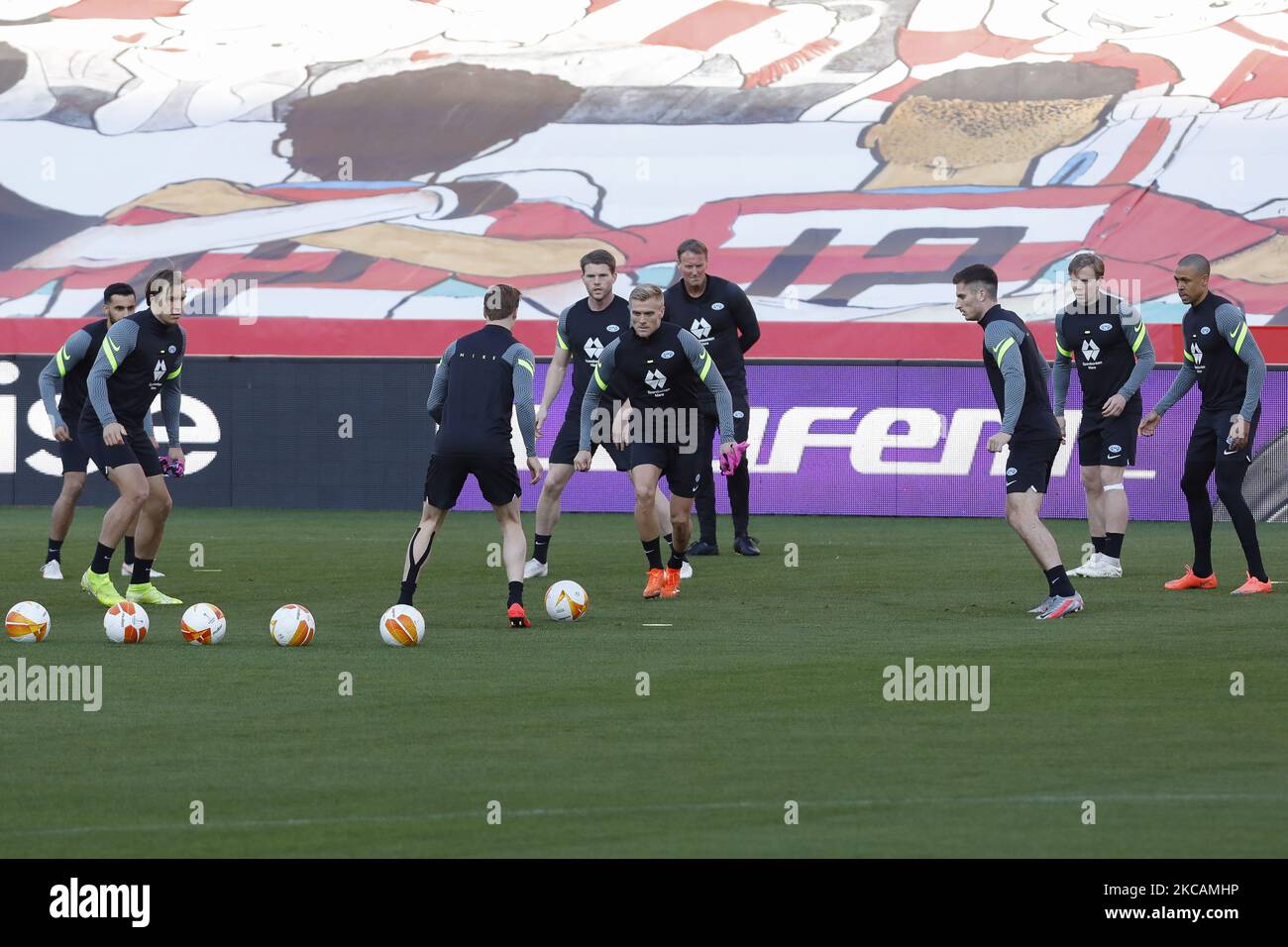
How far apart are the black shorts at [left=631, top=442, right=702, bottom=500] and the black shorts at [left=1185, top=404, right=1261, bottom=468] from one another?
3.55m

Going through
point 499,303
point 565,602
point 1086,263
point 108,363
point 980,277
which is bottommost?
point 565,602

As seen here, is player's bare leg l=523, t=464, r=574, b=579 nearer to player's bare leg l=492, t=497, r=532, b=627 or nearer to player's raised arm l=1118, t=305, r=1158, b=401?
player's bare leg l=492, t=497, r=532, b=627

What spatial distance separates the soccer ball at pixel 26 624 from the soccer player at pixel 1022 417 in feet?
19.3

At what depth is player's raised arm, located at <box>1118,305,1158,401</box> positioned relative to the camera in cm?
1492

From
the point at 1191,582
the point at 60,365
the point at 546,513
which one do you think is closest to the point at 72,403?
the point at 60,365

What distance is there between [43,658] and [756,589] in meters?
5.82

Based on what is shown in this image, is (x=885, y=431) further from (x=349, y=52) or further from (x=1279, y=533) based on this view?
(x=349, y=52)

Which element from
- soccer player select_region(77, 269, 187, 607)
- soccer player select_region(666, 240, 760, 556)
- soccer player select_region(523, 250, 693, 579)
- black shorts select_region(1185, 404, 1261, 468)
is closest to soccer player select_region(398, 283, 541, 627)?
soccer player select_region(77, 269, 187, 607)

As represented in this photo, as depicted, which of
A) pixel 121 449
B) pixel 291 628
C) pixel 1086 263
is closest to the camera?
pixel 291 628

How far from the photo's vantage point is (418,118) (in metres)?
36.0

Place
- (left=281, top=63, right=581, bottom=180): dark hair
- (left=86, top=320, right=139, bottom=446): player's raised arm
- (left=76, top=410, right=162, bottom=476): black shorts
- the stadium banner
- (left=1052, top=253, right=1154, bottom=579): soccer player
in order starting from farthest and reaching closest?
(left=281, top=63, right=581, bottom=180): dark hair < the stadium banner < (left=1052, top=253, right=1154, bottom=579): soccer player < (left=76, top=410, right=162, bottom=476): black shorts < (left=86, top=320, right=139, bottom=446): player's raised arm

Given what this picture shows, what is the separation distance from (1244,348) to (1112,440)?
5.79 ft

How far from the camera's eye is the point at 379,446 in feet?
76.9

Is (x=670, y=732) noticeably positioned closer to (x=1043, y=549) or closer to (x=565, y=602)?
(x=565, y=602)
